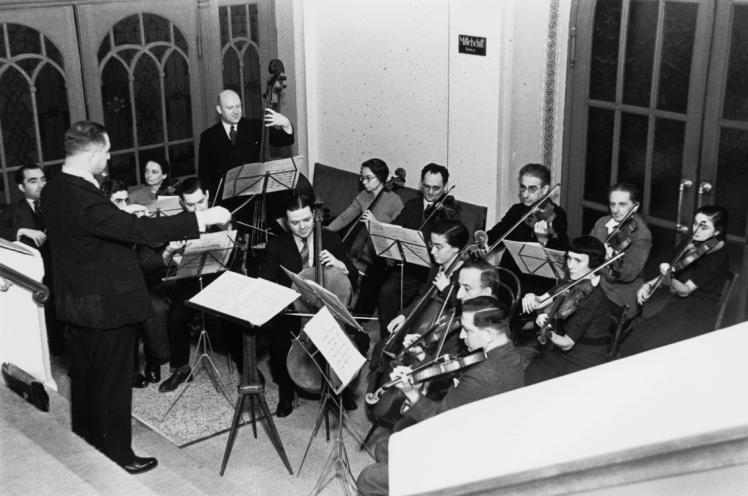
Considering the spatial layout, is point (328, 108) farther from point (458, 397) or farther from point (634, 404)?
point (634, 404)

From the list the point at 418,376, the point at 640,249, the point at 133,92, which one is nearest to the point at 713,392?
the point at 418,376

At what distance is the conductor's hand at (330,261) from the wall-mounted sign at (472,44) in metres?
1.79

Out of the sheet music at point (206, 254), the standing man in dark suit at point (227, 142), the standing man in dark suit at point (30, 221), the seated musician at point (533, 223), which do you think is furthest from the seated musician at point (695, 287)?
the standing man in dark suit at point (30, 221)

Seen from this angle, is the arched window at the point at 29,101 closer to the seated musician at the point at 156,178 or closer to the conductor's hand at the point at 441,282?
the seated musician at the point at 156,178

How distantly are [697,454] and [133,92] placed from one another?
5.47 m

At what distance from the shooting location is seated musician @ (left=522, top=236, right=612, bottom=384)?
380 centimetres

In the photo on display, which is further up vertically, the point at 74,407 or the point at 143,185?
the point at 143,185

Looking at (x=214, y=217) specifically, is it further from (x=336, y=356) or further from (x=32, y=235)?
(x=32, y=235)

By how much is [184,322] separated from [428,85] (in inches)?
89.2

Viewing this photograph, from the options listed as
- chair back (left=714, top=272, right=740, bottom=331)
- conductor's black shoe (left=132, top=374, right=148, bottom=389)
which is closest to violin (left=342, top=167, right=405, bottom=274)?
conductor's black shoe (left=132, top=374, right=148, bottom=389)

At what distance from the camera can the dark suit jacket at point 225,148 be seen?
5535 mm

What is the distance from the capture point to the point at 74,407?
3.64 meters

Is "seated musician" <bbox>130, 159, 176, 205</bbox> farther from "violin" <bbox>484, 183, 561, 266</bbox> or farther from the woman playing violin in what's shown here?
"violin" <bbox>484, 183, 561, 266</bbox>

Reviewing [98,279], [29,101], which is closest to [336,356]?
[98,279]
